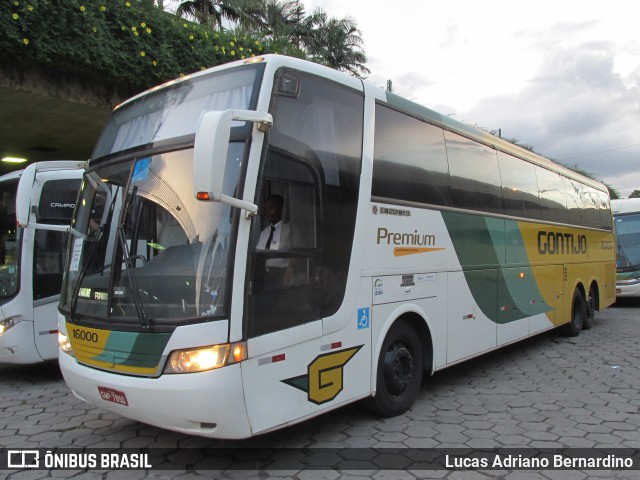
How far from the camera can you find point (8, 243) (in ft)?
22.5

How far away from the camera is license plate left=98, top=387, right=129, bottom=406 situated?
366cm

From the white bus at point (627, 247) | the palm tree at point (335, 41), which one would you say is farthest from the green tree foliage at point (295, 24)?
the white bus at point (627, 247)

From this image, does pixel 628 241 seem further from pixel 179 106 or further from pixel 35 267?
pixel 35 267

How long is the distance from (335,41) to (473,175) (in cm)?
2669

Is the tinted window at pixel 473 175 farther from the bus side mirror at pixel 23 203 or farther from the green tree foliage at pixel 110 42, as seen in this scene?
the green tree foliage at pixel 110 42

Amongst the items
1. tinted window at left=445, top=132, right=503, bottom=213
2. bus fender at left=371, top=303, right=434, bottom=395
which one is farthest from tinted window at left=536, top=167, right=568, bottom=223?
bus fender at left=371, top=303, right=434, bottom=395

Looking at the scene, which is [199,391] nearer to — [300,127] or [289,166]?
[289,166]

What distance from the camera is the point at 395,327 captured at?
16.5 feet

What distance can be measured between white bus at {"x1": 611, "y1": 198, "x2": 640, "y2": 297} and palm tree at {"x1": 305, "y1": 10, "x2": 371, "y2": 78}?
18.3 m

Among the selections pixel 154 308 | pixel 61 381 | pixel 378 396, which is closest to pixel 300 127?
pixel 154 308

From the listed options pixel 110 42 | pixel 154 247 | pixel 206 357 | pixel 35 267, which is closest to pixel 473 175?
pixel 154 247

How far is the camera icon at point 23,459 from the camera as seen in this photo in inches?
159

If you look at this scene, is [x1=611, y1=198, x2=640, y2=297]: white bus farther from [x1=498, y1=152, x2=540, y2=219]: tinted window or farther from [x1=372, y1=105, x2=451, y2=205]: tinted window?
[x1=372, y1=105, x2=451, y2=205]: tinted window

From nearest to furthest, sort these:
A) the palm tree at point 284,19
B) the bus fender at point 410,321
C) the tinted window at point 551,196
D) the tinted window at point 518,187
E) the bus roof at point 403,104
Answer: the bus roof at point 403,104
the bus fender at point 410,321
the tinted window at point 518,187
the tinted window at point 551,196
the palm tree at point 284,19
